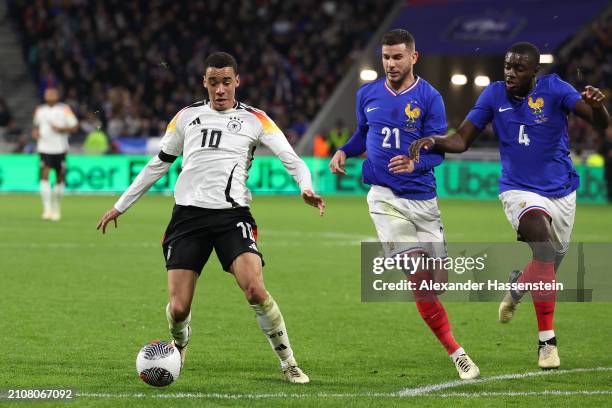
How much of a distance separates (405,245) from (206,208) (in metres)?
1.46

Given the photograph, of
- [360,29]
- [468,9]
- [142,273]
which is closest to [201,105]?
[142,273]

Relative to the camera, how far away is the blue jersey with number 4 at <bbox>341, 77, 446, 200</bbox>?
8242mm

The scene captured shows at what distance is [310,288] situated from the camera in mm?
13070

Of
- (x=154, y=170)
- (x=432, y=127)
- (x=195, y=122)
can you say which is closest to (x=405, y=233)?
(x=432, y=127)

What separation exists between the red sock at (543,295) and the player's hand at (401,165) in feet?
4.54

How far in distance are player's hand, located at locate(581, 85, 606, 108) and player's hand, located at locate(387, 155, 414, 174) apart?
4.09 feet

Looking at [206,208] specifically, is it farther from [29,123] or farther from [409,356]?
[29,123]

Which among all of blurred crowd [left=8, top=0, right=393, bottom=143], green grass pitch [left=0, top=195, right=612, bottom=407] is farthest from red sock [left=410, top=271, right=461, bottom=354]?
blurred crowd [left=8, top=0, right=393, bottom=143]

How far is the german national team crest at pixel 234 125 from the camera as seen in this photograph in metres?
7.71

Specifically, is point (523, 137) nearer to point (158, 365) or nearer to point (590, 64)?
point (158, 365)

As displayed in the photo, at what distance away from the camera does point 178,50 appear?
37375 mm

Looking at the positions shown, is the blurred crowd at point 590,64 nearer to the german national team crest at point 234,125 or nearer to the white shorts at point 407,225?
the white shorts at point 407,225

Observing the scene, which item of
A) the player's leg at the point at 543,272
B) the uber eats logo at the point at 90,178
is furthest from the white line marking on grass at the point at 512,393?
the uber eats logo at the point at 90,178

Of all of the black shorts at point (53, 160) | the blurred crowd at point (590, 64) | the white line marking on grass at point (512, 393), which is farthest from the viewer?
the blurred crowd at point (590, 64)
